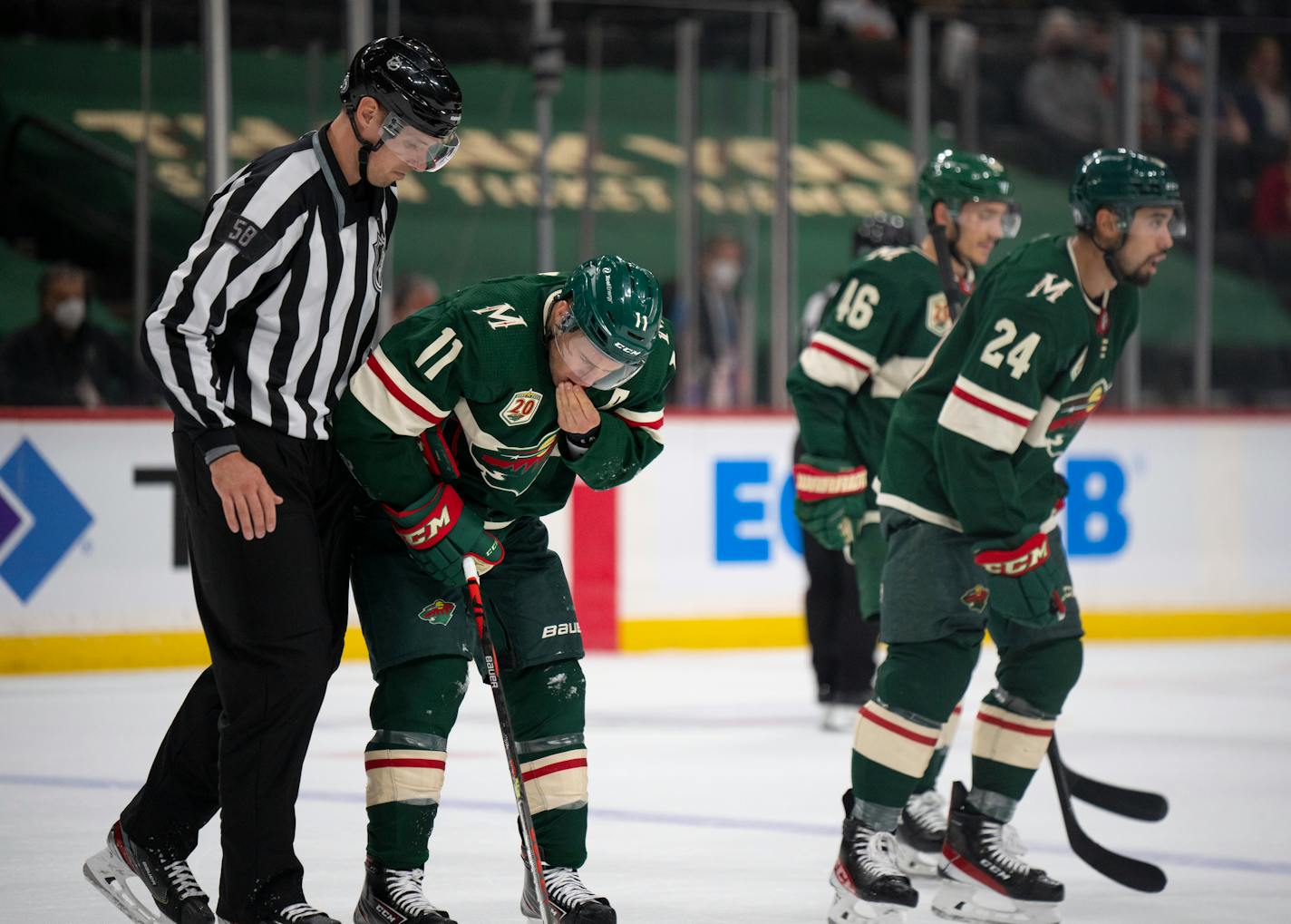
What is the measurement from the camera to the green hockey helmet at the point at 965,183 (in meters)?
→ 4.04

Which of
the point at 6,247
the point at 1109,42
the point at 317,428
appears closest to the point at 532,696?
the point at 317,428

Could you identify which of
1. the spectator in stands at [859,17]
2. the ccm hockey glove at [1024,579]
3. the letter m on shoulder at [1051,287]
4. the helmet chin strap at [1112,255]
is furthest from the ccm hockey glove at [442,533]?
the spectator in stands at [859,17]

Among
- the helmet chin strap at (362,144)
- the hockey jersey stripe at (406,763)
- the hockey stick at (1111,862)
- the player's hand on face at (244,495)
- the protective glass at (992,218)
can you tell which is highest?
the helmet chin strap at (362,144)

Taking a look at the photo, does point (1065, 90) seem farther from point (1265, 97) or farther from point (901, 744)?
point (901, 744)

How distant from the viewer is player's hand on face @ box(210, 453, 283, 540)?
2.79 m

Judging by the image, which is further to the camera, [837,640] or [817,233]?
[817,233]

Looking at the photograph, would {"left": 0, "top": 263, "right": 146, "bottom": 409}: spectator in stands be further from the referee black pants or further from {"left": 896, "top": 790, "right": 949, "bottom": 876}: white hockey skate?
the referee black pants

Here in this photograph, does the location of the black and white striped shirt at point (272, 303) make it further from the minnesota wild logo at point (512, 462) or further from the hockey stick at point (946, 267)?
the hockey stick at point (946, 267)

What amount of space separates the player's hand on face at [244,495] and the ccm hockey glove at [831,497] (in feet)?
5.54

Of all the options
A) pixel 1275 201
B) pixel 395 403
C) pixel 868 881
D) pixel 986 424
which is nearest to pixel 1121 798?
pixel 868 881

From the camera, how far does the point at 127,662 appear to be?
22.7 feet

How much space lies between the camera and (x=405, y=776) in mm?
2961

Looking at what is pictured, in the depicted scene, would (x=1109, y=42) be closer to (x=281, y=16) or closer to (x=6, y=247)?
(x=281, y=16)

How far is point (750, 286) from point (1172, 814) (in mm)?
4039
